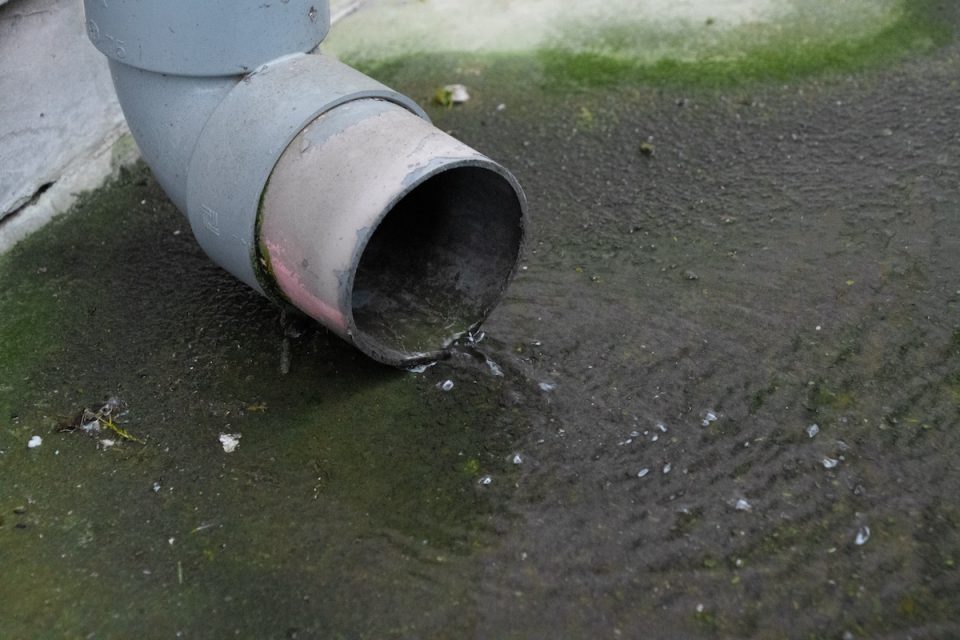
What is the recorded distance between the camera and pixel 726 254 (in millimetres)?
2898

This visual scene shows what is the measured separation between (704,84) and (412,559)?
2.17 m

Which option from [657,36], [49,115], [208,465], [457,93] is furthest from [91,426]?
[657,36]

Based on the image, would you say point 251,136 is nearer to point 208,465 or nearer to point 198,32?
point 198,32

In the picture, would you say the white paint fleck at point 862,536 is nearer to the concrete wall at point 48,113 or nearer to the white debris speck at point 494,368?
→ the white debris speck at point 494,368

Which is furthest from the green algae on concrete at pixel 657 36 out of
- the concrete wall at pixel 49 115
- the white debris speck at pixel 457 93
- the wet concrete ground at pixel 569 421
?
the concrete wall at pixel 49 115

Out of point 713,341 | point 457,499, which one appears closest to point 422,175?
point 457,499

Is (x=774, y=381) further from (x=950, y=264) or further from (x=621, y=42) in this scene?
(x=621, y=42)

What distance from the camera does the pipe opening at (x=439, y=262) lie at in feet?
8.63

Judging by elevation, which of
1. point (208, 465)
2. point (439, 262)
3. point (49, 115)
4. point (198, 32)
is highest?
point (198, 32)

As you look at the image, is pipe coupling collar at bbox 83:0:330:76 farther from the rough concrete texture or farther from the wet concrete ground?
the wet concrete ground

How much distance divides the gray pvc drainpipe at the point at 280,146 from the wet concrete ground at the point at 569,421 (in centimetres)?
31

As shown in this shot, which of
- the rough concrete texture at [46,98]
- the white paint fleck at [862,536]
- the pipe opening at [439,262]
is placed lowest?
the white paint fleck at [862,536]

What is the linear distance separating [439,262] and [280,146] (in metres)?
0.67

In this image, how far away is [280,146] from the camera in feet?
7.40
